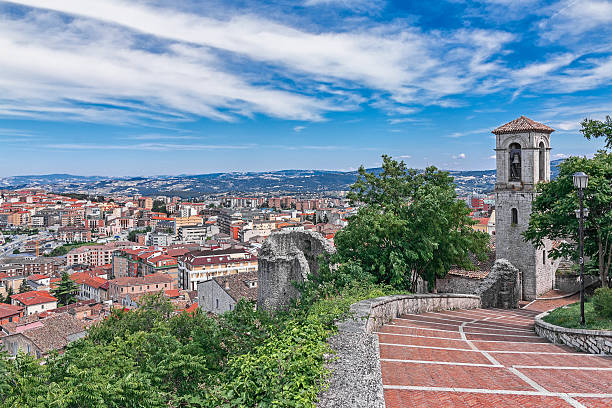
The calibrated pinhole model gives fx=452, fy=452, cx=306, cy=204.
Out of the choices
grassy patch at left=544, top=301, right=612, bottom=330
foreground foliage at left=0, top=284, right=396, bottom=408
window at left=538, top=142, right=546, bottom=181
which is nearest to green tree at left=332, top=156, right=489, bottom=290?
foreground foliage at left=0, top=284, right=396, bottom=408

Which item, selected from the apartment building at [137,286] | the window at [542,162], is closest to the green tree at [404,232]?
the window at [542,162]

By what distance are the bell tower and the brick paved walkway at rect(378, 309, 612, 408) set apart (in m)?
14.3

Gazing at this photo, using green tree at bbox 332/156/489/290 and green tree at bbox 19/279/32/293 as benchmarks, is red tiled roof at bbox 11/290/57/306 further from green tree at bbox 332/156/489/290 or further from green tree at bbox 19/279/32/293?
green tree at bbox 332/156/489/290

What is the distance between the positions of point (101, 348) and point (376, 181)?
12.8m

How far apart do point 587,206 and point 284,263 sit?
406 inches

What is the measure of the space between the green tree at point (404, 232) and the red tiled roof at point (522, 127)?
707 centimetres

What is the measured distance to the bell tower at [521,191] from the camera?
24.5 m

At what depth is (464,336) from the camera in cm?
1073

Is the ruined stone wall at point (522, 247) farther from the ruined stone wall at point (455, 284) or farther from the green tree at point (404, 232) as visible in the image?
the green tree at point (404, 232)

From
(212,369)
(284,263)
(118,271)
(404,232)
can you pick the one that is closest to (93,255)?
(118,271)

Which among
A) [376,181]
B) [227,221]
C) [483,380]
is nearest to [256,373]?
[483,380]

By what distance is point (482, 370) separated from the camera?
25.1 feet

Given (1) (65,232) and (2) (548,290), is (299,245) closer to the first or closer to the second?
(2) (548,290)

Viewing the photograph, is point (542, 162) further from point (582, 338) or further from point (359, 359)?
point (359, 359)
